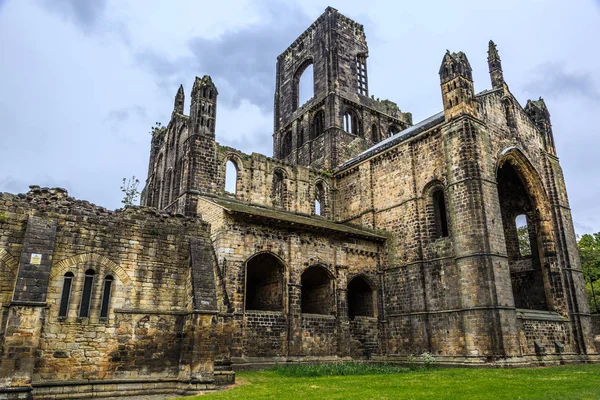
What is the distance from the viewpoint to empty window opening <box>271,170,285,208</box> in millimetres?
26500

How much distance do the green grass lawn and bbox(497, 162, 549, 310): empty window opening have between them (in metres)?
10.2

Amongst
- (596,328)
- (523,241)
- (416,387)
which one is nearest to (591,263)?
(523,241)

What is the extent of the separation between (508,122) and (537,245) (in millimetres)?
7064

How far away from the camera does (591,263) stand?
36.6 meters

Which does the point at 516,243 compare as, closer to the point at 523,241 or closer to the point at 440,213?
the point at 440,213

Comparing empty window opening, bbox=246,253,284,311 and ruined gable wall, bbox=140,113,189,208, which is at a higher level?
ruined gable wall, bbox=140,113,189,208

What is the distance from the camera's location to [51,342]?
12.0 meters

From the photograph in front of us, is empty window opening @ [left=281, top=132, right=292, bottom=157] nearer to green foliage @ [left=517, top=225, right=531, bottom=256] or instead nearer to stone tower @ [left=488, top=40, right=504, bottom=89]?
stone tower @ [left=488, top=40, right=504, bottom=89]

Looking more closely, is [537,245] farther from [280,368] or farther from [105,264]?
[105,264]

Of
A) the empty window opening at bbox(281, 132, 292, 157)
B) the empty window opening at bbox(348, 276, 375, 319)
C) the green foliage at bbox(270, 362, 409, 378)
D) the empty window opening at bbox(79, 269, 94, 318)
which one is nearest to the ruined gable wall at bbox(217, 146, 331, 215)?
the empty window opening at bbox(348, 276, 375, 319)

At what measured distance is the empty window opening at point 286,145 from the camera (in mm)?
37787

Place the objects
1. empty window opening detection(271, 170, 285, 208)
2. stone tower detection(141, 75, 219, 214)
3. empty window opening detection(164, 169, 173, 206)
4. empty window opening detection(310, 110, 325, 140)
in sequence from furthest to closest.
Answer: empty window opening detection(310, 110, 325, 140) < empty window opening detection(164, 169, 173, 206) < empty window opening detection(271, 170, 285, 208) < stone tower detection(141, 75, 219, 214)

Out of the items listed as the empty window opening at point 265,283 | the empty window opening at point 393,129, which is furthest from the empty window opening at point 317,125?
the empty window opening at point 265,283

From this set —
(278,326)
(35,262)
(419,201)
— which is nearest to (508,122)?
(419,201)
